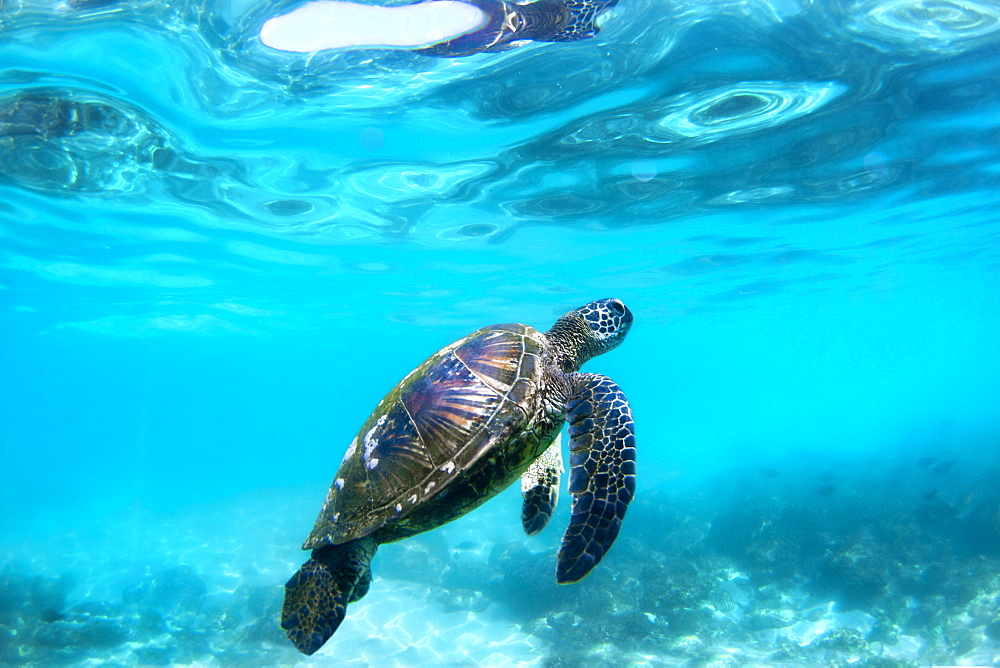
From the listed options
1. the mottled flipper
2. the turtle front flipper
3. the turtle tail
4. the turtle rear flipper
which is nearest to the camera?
the turtle front flipper

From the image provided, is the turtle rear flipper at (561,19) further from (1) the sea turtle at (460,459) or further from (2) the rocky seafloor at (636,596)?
(2) the rocky seafloor at (636,596)

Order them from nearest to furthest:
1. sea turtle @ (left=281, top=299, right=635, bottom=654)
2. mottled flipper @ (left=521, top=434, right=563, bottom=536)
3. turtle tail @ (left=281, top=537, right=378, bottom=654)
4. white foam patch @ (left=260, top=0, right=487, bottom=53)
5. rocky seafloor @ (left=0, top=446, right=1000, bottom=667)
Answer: sea turtle @ (left=281, top=299, right=635, bottom=654) → turtle tail @ (left=281, top=537, right=378, bottom=654) → mottled flipper @ (left=521, top=434, right=563, bottom=536) → white foam patch @ (left=260, top=0, right=487, bottom=53) → rocky seafloor @ (left=0, top=446, right=1000, bottom=667)

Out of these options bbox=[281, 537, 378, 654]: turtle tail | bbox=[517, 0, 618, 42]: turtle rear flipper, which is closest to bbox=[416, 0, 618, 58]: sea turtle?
bbox=[517, 0, 618, 42]: turtle rear flipper

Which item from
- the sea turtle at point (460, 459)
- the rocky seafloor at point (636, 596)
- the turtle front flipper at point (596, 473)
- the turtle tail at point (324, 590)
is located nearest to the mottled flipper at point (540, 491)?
the sea turtle at point (460, 459)

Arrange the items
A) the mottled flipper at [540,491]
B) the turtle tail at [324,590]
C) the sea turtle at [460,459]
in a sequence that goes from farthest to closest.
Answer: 1. the mottled flipper at [540,491]
2. the turtle tail at [324,590]
3. the sea turtle at [460,459]

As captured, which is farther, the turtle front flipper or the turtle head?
the turtle head

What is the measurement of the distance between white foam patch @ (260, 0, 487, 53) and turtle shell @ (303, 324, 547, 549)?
5.38 m

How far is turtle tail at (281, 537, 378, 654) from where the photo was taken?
153 inches

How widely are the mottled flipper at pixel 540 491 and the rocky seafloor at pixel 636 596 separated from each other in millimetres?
8206

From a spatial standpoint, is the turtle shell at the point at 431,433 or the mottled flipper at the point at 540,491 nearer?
the turtle shell at the point at 431,433

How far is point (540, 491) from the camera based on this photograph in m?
4.62

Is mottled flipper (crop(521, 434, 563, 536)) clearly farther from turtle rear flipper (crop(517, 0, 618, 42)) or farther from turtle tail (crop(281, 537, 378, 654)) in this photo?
turtle rear flipper (crop(517, 0, 618, 42))

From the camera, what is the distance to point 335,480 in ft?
14.4

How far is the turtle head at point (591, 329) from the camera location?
5.14 metres
